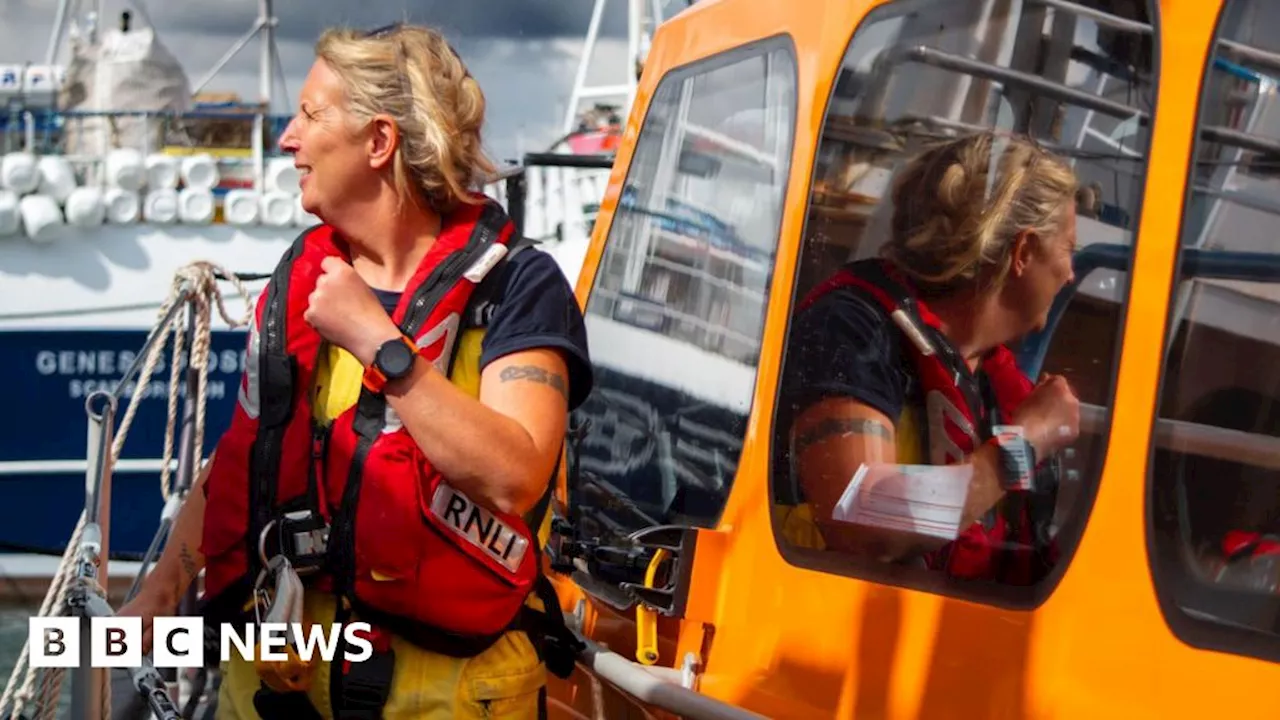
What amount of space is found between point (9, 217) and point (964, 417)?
44.8 feet

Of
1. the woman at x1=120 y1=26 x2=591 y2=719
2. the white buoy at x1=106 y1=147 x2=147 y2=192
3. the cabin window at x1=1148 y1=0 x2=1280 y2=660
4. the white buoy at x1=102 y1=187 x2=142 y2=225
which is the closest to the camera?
the cabin window at x1=1148 y1=0 x2=1280 y2=660

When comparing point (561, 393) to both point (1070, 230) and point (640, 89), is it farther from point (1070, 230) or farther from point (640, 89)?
point (640, 89)

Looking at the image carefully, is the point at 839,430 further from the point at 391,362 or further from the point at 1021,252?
the point at 391,362

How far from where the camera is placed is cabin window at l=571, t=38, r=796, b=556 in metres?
2.49

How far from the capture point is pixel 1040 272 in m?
1.96

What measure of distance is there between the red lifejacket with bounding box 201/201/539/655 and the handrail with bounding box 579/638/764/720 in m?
0.21

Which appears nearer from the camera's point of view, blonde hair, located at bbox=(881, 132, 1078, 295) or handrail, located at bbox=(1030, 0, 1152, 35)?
handrail, located at bbox=(1030, 0, 1152, 35)

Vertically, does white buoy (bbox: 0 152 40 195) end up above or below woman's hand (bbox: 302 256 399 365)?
below

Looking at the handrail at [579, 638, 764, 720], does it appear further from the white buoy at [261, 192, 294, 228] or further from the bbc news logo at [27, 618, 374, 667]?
the white buoy at [261, 192, 294, 228]

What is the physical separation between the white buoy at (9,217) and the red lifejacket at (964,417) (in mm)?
13329

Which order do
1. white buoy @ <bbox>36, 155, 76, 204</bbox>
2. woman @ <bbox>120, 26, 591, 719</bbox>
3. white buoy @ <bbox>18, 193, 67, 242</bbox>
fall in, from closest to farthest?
woman @ <bbox>120, 26, 591, 719</bbox> < white buoy @ <bbox>18, 193, 67, 242</bbox> < white buoy @ <bbox>36, 155, 76, 204</bbox>

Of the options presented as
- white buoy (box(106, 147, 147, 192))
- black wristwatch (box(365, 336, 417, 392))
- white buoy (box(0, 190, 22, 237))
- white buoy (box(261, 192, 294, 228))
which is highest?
black wristwatch (box(365, 336, 417, 392))

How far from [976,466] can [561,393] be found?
525 mm

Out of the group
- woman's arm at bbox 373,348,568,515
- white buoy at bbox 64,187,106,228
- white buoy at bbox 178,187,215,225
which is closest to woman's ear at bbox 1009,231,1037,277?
woman's arm at bbox 373,348,568,515
